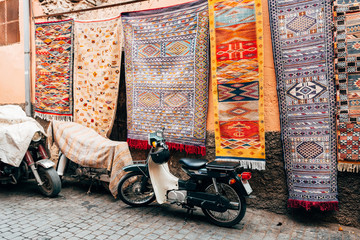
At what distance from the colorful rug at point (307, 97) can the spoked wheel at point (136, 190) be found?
1915 millimetres

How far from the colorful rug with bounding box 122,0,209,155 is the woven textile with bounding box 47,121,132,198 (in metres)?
0.52

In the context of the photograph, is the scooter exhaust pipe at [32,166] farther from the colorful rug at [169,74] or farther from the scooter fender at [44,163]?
the colorful rug at [169,74]

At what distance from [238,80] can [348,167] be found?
172 cm

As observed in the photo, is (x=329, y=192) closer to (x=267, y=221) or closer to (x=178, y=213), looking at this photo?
(x=267, y=221)

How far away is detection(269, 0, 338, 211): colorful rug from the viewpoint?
3354 millimetres

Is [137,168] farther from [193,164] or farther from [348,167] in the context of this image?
[348,167]

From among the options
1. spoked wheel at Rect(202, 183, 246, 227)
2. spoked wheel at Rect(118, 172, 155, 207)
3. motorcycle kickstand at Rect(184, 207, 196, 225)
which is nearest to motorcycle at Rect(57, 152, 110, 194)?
spoked wheel at Rect(118, 172, 155, 207)

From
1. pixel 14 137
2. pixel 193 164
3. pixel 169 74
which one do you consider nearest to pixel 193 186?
pixel 193 164

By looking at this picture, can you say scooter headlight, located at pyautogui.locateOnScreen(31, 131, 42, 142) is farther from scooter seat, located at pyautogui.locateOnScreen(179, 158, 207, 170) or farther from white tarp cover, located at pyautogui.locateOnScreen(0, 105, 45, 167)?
scooter seat, located at pyautogui.locateOnScreen(179, 158, 207, 170)

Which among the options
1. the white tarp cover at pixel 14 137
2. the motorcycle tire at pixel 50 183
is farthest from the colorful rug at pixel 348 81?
the white tarp cover at pixel 14 137

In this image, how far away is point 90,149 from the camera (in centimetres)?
436

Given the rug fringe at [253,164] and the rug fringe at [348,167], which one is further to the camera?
the rug fringe at [253,164]

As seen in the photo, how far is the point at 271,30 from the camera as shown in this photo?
11.9ft

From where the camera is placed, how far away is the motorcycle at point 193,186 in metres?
3.32
